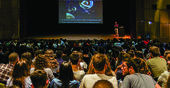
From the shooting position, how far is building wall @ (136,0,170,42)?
13.3 meters

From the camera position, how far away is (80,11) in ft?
53.8

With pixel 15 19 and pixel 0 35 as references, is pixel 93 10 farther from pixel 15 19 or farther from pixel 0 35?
pixel 0 35

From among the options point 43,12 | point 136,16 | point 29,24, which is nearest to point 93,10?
point 136,16

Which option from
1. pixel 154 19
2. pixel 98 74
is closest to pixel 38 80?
pixel 98 74

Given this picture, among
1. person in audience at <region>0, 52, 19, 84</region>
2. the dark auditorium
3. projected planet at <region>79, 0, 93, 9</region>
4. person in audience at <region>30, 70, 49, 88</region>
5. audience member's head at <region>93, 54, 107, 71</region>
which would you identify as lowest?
person in audience at <region>0, 52, 19, 84</region>

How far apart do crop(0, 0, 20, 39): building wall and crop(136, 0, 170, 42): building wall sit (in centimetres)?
959

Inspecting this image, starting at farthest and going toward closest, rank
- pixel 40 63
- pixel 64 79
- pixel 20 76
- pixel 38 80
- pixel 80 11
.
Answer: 1. pixel 80 11
2. pixel 40 63
3. pixel 20 76
4. pixel 64 79
5. pixel 38 80

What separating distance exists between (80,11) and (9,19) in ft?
19.2

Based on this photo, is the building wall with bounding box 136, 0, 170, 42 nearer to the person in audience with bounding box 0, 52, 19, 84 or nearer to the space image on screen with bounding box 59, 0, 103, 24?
the space image on screen with bounding box 59, 0, 103, 24

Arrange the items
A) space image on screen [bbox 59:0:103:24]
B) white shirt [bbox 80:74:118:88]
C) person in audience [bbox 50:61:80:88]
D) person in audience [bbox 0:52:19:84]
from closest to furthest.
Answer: white shirt [bbox 80:74:118:88] → person in audience [bbox 50:61:80:88] → person in audience [bbox 0:52:19:84] → space image on screen [bbox 59:0:103:24]

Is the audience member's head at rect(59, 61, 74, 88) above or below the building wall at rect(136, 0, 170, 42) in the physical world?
below

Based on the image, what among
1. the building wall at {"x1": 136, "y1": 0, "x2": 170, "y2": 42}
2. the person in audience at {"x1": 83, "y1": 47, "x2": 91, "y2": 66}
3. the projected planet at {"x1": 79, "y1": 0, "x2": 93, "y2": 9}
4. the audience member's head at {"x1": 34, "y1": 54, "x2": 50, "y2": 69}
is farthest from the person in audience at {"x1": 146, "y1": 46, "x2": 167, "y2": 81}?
the projected planet at {"x1": 79, "y1": 0, "x2": 93, "y2": 9}

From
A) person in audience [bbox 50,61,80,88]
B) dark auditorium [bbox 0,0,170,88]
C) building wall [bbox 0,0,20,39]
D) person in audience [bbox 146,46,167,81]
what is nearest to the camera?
person in audience [bbox 50,61,80,88]

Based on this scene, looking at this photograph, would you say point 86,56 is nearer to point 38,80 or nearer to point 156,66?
point 156,66
